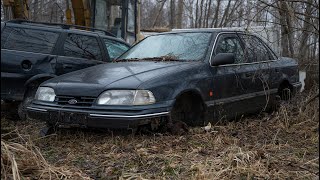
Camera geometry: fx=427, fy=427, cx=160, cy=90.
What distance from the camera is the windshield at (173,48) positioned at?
6.09 meters

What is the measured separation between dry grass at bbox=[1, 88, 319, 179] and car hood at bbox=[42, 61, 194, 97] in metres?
0.60

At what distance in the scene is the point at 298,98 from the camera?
288 inches

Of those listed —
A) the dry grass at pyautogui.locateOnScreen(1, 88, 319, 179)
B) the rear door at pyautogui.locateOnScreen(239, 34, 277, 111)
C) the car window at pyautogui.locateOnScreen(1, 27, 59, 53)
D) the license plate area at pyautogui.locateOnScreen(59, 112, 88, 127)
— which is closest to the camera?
the dry grass at pyautogui.locateOnScreen(1, 88, 319, 179)

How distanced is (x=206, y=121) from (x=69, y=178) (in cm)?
254

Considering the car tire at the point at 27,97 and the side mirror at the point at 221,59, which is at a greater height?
the side mirror at the point at 221,59

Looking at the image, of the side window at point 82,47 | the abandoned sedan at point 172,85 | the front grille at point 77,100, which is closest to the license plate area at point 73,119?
the abandoned sedan at point 172,85

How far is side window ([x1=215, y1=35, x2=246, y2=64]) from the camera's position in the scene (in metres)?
6.42

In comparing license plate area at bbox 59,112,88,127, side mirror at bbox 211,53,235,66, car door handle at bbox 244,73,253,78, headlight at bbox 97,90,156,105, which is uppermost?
side mirror at bbox 211,53,235,66

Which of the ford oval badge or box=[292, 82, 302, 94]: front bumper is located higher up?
the ford oval badge

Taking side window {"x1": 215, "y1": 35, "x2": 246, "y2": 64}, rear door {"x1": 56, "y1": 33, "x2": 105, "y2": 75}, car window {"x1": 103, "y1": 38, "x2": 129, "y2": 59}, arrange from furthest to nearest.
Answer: car window {"x1": 103, "y1": 38, "x2": 129, "y2": 59} < rear door {"x1": 56, "y1": 33, "x2": 105, "y2": 75} < side window {"x1": 215, "y1": 35, "x2": 246, "y2": 64}

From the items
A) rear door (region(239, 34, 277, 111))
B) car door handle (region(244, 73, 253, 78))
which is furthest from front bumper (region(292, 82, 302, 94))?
car door handle (region(244, 73, 253, 78))

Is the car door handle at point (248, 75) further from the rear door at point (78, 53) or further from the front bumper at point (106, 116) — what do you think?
the rear door at point (78, 53)

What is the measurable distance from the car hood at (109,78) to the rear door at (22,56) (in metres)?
1.48

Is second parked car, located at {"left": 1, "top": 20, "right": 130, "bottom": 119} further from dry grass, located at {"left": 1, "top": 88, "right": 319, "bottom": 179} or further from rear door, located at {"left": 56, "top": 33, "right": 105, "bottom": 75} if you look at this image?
dry grass, located at {"left": 1, "top": 88, "right": 319, "bottom": 179}
